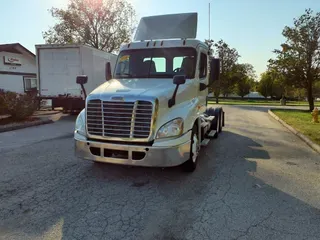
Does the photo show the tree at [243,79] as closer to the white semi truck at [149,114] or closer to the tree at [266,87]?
the tree at [266,87]

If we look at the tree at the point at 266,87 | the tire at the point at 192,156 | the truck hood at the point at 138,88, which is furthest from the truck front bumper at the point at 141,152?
the tree at the point at 266,87

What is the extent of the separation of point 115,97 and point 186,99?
1487mm

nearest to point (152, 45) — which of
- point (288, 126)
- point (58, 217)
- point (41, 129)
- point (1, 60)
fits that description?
point (58, 217)

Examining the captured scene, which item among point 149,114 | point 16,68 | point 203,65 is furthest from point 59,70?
point 149,114

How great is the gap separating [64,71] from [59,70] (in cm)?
28

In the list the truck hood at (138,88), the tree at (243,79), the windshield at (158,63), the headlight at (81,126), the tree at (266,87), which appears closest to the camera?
the truck hood at (138,88)

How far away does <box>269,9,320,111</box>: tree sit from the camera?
68.7ft

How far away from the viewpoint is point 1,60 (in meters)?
19.3

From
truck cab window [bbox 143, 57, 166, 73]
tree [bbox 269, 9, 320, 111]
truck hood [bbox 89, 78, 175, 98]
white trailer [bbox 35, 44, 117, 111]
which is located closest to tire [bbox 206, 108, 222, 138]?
truck cab window [bbox 143, 57, 166, 73]

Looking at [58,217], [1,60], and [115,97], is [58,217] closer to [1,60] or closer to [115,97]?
[115,97]

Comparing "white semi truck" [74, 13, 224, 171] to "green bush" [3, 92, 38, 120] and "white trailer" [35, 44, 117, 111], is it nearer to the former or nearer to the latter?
"green bush" [3, 92, 38, 120]

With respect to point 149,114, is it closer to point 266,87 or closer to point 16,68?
point 16,68

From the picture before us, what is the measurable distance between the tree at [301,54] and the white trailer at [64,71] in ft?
53.4

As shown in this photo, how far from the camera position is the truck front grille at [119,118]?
4340mm
